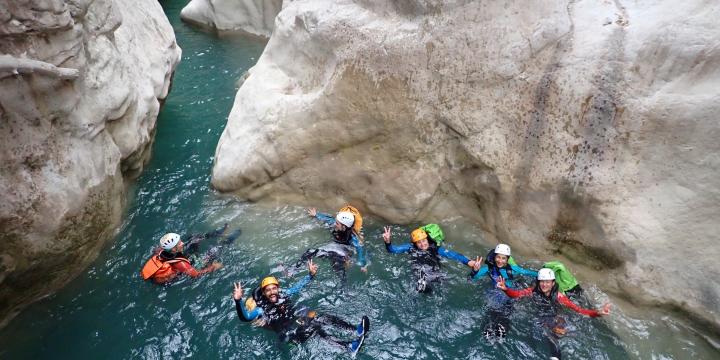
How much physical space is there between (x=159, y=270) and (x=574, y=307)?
7.17m

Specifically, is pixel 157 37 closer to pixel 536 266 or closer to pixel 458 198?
pixel 458 198

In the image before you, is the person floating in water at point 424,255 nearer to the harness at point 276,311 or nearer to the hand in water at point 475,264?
the hand in water at point 475,264

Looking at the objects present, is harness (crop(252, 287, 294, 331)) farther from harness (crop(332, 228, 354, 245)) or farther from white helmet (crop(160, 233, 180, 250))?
white helmet (crop(160, 233, 180, 250))

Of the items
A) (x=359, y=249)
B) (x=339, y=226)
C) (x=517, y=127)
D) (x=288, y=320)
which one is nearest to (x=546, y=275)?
(x=517, y=127)

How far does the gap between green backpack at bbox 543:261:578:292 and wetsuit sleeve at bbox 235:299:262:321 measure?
16.1ft

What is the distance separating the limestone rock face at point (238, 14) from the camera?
22.8 metres

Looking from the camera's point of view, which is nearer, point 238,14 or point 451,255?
A: point 451,255

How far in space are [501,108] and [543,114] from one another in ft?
2.37


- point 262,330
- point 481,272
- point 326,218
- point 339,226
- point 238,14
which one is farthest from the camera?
point 238,14

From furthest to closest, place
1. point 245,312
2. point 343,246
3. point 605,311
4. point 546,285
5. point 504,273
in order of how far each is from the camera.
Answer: point 343,246 < point 504,273 < point 546,285 < point 245,312 < point 605,311

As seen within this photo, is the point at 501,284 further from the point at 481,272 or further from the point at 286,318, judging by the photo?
the point at 286,318

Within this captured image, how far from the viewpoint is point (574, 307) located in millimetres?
7492

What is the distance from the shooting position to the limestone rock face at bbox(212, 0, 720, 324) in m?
6.87

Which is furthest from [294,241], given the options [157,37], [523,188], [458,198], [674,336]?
[157,37]
